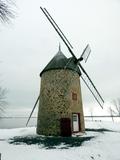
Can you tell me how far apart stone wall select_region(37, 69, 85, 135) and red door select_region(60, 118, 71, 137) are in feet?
1.21

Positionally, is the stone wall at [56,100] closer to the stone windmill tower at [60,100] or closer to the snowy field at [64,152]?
the stone windmill tower at [60,100]

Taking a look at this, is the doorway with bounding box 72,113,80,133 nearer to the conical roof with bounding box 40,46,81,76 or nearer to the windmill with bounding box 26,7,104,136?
the windmill with bounding box 26,7,104,136

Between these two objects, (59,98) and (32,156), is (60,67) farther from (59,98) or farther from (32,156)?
(32,156)

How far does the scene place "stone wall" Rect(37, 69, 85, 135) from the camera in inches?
924

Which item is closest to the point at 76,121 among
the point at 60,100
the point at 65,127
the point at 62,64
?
the point at 65,127

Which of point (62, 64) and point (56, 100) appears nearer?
point (56, 100)

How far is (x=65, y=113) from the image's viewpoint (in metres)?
23.4

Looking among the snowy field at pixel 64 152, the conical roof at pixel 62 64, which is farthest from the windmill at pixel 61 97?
the snowy field at pixel 64 152

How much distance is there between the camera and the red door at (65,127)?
22705 mm

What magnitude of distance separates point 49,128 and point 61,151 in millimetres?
8384

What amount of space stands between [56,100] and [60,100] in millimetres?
429

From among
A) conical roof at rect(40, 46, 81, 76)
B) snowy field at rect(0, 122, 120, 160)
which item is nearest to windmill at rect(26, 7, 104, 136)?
conical roof at rect(40, 46, 81, 76)

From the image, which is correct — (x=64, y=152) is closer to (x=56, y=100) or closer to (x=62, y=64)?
(x=56, y=100)

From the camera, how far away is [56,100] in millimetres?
23797
